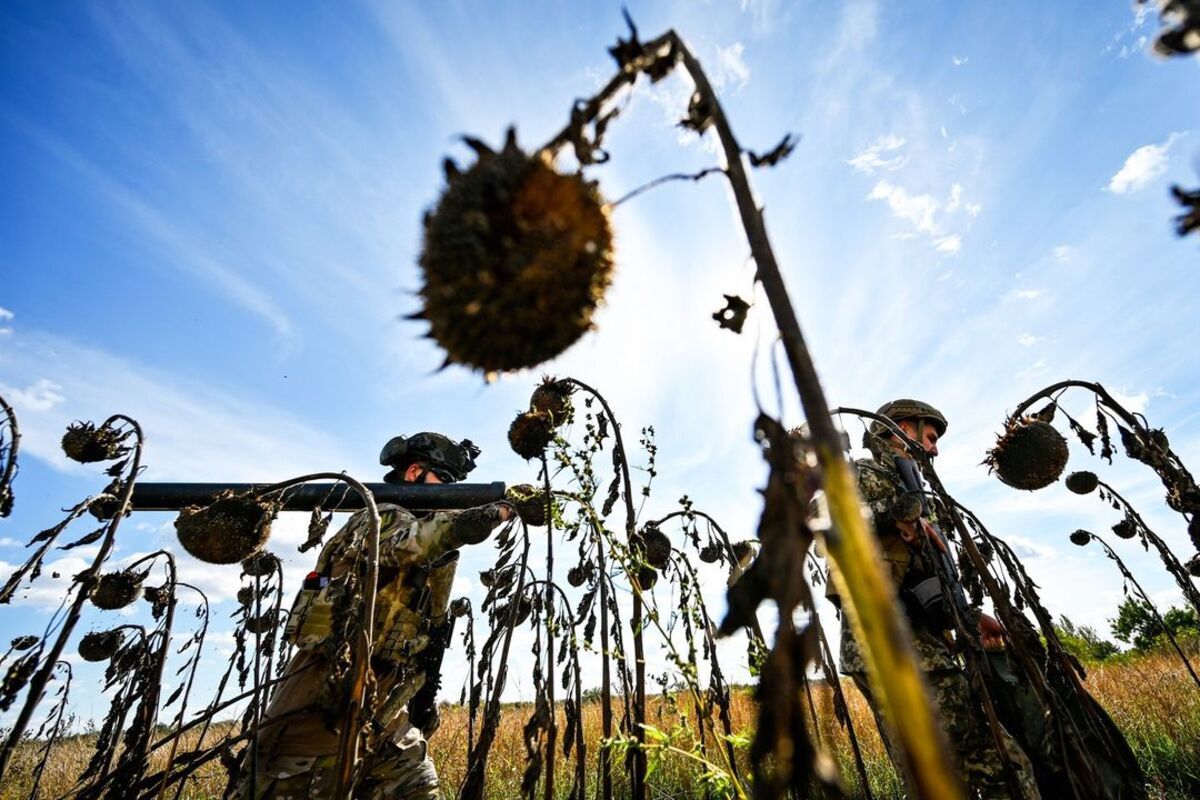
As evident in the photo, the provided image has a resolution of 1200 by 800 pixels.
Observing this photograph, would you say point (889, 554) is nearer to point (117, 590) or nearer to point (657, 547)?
point (657, 547)

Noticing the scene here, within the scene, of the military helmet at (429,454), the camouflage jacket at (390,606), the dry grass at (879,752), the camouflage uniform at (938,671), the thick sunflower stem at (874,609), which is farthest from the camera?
the military helmet at (429,454)

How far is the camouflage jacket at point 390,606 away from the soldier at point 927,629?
2932 millimetres

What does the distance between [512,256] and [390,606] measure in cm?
456

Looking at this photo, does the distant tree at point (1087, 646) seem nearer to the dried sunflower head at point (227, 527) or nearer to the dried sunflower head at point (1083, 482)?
the dried sunflower head at point (1083, 482)

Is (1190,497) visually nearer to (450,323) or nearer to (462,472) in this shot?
(450,323)

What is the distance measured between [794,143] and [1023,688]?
419 centimetres

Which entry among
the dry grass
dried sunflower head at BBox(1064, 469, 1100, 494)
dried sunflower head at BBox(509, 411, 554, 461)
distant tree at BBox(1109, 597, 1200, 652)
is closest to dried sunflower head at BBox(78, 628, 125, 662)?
the dry grass

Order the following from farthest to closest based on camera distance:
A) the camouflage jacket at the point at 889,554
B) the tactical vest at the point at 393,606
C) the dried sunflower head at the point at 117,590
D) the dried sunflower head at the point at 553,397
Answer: the tactical vest at the point at 393,606, the dried sunflower head at the point at 117,590, the camouflage jacket at the point at 889,554, the dried sunflower head at the point at 553,397

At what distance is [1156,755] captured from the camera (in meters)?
5.23

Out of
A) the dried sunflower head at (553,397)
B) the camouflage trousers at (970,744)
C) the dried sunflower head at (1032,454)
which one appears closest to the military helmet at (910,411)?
the dried sunflower head at (1032,454)

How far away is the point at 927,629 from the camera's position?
404cm

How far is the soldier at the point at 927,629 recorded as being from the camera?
345cm

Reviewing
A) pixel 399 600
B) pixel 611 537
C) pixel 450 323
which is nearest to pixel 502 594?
pixel 611 537

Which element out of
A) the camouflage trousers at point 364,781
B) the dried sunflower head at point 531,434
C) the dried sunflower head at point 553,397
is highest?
the dried sunflower head at point 553,397
